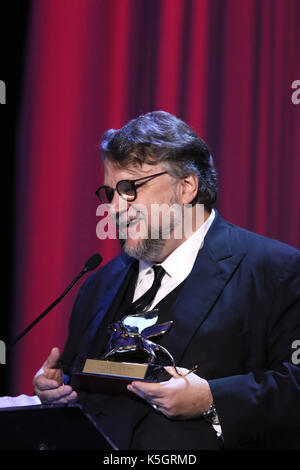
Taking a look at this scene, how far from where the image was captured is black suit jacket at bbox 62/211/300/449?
54.3 inches

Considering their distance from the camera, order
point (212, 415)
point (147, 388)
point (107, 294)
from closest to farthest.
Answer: point (147, 388), point (212, 415), point (107, 294)

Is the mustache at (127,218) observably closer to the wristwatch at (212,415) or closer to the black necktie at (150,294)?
the black necktie at (150,294)

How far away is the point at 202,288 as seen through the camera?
1.58 meters

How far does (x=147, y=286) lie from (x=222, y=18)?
136 centimetres

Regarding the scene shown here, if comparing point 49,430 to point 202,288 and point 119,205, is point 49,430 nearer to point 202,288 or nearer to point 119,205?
point 202,288

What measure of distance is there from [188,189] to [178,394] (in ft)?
2.45

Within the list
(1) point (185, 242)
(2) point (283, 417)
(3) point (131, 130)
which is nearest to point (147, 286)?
(1) point (185, 242)

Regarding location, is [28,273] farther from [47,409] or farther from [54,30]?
[47,409]

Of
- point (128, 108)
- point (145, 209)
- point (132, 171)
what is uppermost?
point (128, 108)

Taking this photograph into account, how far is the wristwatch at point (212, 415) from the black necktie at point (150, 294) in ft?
1.45

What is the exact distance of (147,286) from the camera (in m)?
1.83

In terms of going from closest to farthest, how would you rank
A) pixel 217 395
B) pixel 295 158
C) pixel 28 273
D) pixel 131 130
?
pixel 217 395 < pixel 131 130 < pixel 28 273 < pixel 295 158

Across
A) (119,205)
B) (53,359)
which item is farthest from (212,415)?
(119,205)
